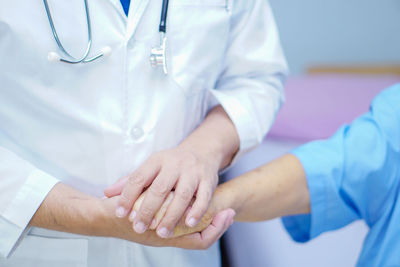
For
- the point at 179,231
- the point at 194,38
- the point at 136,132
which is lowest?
the point at 179,231

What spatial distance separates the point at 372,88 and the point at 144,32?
1620 millimetres

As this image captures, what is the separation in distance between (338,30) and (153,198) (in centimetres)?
221

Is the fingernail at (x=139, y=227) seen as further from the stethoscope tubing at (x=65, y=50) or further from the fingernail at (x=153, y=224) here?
the stethoscope tubing at (x=65, y=50)

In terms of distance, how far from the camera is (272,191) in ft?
2.77

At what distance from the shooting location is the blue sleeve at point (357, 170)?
0.82 metres

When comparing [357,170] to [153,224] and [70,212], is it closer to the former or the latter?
[153,224]

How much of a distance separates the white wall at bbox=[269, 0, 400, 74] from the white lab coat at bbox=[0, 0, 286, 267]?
6.00 feet

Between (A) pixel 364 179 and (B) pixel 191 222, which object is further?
(A) pixel 364 179

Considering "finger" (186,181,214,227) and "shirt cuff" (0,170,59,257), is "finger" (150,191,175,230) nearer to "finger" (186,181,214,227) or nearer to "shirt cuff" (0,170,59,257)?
"finger" (186,181,214,227)

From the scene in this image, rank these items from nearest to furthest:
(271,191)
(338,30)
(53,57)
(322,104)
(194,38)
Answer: (53,57), (194,38), (271,191), (322,104), (338,30)

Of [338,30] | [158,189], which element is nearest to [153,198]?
[158,189]

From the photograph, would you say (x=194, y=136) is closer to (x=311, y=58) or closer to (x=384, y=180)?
(x=384, y=180)

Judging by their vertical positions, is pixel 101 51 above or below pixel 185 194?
above

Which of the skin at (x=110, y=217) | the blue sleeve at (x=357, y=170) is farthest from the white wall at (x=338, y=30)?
the skin at (x=110, y=217)
